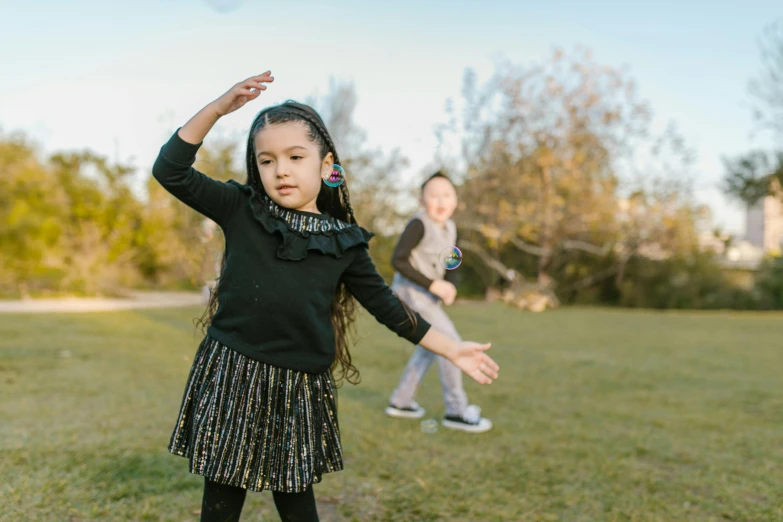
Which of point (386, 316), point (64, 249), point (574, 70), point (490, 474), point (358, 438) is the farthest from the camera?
point (574, 70)

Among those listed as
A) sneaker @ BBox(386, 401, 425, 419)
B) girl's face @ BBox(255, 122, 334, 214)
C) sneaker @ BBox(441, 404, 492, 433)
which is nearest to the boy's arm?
sneaker @ BBox(441, 404, 492, 433)

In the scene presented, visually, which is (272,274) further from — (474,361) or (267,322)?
(474,361)

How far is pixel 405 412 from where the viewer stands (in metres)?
4.63

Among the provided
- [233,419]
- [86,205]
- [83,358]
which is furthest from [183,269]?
[233,419]

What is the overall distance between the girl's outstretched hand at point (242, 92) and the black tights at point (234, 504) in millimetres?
1152

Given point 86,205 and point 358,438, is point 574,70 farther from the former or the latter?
point 358,438

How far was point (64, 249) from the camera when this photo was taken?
52.2 ft

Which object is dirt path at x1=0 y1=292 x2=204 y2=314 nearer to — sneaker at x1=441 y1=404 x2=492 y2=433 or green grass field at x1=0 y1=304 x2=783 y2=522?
green grass field at x1=0 y1=304 x2=783 y2=522

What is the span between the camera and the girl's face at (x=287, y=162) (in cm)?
203

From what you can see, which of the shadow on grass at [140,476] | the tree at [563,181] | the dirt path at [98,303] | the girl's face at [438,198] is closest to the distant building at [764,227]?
the tree at [563,181]

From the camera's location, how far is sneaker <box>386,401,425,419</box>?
4.61 m

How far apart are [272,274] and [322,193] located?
46 centimetres

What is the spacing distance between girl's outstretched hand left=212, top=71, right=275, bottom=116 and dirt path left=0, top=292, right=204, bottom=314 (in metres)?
10.8

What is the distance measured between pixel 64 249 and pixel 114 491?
14.7m
